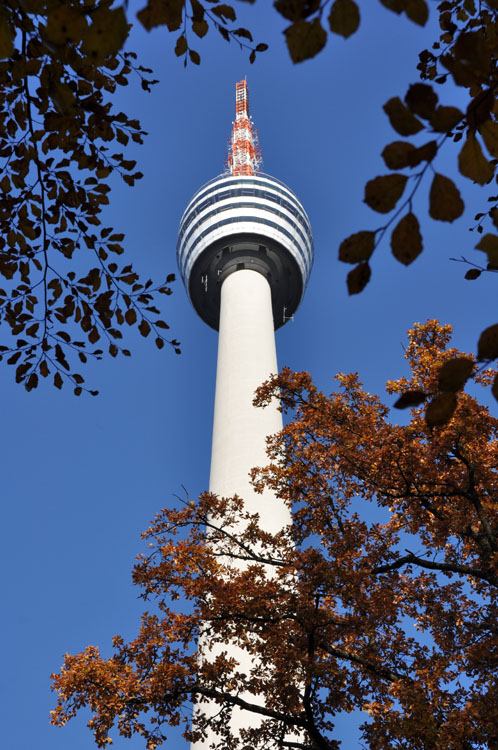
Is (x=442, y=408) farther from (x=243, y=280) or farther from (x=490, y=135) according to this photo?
(x=243, y=280)

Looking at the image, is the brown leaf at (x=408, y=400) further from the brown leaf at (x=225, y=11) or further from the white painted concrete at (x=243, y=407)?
the white painted concrete at (x=243, y=407)

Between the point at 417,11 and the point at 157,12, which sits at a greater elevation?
the point at 157,12

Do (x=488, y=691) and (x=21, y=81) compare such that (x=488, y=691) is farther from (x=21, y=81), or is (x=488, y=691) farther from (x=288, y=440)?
(x=21, y=81)

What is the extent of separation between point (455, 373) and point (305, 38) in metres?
1.26

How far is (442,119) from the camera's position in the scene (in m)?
2.06

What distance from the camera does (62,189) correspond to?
21.1 feet

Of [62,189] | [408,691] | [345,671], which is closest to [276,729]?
[345,671]

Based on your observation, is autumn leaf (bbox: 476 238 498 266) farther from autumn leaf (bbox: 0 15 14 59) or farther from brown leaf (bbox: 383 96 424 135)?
autumn leaf (bbox: 0 15 14 59)

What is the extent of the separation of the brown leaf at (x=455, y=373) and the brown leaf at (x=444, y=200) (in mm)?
497

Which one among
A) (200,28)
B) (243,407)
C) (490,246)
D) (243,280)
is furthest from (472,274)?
(243,280)

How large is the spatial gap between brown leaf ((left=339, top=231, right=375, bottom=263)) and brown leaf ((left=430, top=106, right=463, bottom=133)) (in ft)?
1.31

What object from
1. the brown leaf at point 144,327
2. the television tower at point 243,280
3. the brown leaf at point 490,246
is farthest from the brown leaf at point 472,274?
the television tower at point 243,280

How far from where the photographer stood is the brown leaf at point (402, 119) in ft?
6.86

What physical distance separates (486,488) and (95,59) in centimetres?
1192
